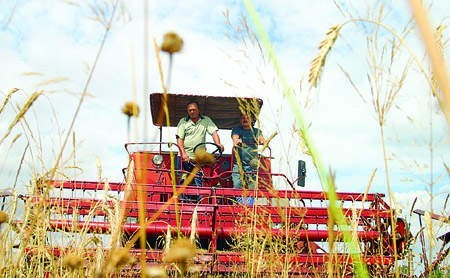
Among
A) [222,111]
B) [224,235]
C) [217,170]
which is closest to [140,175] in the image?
[224,235]

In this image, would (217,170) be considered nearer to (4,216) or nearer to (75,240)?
(75,240)

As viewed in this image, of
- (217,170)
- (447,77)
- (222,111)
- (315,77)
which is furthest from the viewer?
(222,111)

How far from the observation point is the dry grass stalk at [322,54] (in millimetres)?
601

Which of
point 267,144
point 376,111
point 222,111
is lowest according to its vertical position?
point 376,111

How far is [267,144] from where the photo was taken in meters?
2.28

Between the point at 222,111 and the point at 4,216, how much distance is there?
22.8 ft

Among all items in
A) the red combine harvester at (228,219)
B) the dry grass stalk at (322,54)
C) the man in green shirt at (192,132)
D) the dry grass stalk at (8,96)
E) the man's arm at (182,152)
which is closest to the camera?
the dry grass stalk at (322,54)

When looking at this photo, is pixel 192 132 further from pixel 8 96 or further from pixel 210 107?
pixel 8 96

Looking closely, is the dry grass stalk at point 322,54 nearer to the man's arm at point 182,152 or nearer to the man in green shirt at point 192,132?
the man's arm at point 182,152

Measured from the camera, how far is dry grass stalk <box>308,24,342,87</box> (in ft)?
1.97

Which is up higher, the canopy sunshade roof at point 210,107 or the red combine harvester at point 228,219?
the canopy sunshade roof at point 210,107

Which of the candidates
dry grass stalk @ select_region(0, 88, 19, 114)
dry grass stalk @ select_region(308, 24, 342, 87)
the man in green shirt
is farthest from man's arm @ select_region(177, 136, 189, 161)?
dry grass stalk @ select_region(308, 24, 342, 87)

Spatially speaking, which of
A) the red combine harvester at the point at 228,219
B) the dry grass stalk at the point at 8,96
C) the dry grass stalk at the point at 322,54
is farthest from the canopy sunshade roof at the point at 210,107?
the dry grass stalk at the point at 322,54

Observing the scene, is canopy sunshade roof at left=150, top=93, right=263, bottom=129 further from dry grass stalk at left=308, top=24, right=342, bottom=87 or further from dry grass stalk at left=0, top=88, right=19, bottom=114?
dry grass stalk at left=308, top=24, right=342, bottom=87
